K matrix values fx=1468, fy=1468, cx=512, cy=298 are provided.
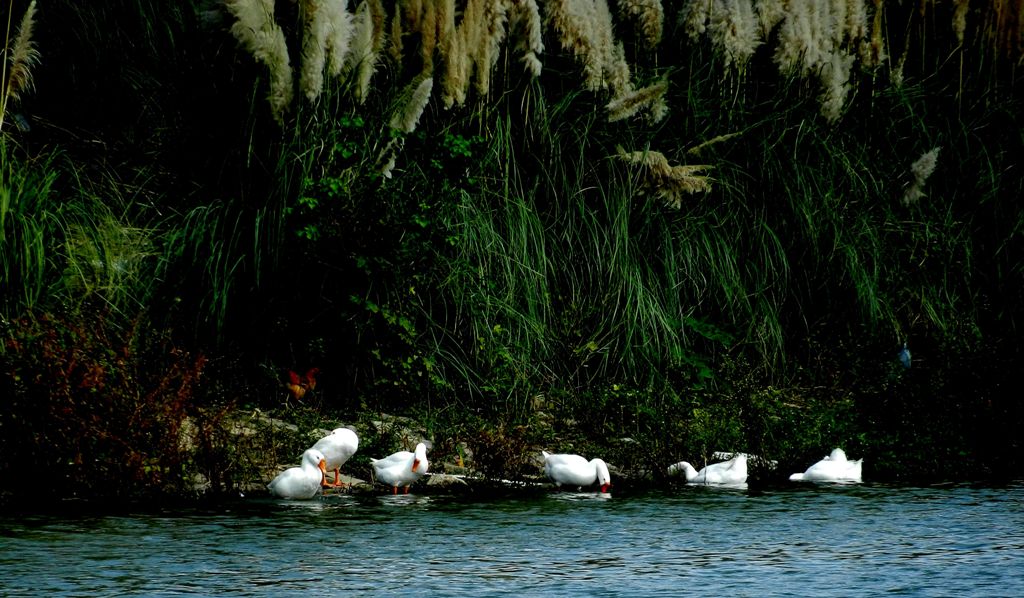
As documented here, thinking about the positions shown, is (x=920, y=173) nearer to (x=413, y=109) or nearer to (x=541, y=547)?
(x=413, y=109)

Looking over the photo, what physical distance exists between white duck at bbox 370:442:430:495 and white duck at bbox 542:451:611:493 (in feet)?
2.01

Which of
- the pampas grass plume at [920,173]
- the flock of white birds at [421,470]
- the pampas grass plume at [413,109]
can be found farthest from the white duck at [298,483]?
the pampas grass plume at [920,173]

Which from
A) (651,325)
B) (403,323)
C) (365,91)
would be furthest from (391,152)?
(651,325)

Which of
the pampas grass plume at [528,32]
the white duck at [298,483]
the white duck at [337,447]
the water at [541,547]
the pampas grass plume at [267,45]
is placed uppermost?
the pampas grass plume at [528,32]

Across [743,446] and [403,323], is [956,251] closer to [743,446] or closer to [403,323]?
[743,446]

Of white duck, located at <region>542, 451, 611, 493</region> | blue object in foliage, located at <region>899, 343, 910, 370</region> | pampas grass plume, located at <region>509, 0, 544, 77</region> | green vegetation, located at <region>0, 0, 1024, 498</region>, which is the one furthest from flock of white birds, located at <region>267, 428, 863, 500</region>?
pampas grass plume, located at <region>509, 0, 544, 77</region>

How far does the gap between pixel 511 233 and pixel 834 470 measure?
2316mm

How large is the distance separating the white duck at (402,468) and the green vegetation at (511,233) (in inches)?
20.5

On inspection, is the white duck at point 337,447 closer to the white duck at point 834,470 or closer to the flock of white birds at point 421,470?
the flock of white birds at point 421,470

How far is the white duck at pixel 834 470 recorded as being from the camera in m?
6.91

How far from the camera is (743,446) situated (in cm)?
753

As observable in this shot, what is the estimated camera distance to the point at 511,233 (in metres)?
8.21

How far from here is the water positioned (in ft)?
14.0

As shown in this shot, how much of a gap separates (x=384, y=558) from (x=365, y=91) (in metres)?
3.90
